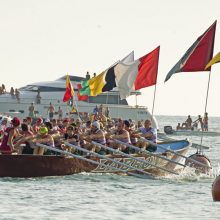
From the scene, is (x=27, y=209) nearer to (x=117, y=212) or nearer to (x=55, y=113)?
(x=117, y=212)

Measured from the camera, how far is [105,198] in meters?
21.2

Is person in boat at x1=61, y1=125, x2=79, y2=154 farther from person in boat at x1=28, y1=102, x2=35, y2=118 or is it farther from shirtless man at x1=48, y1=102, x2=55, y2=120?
shirtless man at x1=48, y1=102, x2=55, y2=120

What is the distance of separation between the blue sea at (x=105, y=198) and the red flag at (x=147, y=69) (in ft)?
14.9

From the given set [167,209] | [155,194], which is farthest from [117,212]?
[155,194]

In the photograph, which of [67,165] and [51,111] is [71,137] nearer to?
[67,165]

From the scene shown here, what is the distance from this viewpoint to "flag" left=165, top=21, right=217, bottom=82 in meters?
27.2

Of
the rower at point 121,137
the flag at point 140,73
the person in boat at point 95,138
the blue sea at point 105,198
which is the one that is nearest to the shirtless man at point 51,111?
the flag at point 140,73

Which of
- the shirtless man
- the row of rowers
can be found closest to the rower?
the row of rowers

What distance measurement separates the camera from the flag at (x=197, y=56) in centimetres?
2716

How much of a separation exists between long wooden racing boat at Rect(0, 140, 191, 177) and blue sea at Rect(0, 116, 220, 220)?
0.63 ft

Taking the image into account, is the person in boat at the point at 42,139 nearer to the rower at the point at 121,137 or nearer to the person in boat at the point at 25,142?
the person in boat at the point at 25,142

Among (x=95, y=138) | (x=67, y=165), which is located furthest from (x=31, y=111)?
(x=67, y=165)

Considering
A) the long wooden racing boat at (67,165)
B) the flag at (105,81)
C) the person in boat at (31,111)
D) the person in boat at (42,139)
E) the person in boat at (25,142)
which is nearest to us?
the long wooden racing boat at (67,165)

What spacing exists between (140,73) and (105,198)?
10.1 metres
